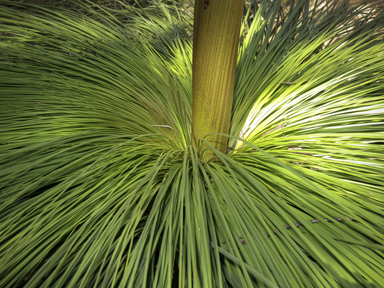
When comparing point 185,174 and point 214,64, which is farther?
point 214,64

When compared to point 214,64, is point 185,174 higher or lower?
lower

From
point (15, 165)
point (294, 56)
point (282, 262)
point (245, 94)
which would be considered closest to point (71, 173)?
point (15, 165)

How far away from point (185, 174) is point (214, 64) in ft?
1.13

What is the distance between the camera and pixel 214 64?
75 centimetres

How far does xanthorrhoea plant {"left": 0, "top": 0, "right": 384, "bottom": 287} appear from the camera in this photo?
46 cm

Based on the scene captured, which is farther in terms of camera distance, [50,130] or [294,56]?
[294,56]

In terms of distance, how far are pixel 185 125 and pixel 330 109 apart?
47cm

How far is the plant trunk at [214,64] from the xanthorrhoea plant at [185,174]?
26 millimetres

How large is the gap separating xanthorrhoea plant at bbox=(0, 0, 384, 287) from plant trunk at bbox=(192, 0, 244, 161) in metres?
0.03

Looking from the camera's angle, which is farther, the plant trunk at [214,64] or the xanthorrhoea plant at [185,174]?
the plant trunk at [214,64]

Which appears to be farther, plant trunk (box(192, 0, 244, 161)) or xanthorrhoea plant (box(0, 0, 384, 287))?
plant trunk (box(192, 0, 244, 161))

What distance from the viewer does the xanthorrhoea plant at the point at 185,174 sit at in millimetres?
463

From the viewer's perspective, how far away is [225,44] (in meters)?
0.73

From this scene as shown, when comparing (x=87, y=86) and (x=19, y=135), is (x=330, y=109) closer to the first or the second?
(x=87, y=86)
